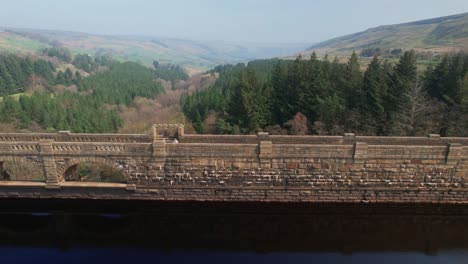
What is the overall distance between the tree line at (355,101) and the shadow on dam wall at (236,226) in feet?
33.6

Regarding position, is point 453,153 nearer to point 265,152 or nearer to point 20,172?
point 265,152

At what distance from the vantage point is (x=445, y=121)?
1128 inches

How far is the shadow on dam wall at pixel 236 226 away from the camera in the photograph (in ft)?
58.0

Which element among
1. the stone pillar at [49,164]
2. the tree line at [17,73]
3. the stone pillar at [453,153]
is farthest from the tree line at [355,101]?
the tree line at [17,73]

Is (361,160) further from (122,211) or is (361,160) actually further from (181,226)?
(122,211)

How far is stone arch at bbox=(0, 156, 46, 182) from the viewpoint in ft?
68.1

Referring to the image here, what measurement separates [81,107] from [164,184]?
36484mm

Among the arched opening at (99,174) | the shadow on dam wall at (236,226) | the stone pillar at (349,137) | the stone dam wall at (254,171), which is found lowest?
the arched opening at (99,174)

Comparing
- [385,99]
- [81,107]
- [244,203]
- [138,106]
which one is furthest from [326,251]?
[138,106]

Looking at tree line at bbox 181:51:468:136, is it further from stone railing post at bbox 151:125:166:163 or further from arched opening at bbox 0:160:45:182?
arched opening at bbox 0:160:45:182

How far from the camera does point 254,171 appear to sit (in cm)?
2086

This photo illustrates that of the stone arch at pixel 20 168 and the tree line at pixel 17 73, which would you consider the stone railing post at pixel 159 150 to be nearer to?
the stone arch at pixel 20 168

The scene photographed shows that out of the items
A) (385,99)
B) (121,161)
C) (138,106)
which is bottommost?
(138,106)

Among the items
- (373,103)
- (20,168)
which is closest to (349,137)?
(373,103)
